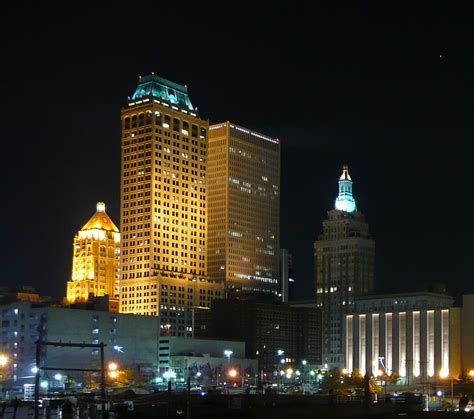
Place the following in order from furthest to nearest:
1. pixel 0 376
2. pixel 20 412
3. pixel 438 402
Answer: pixel 0 376, pixel 438 402, pixel 20 412

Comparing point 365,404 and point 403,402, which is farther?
point 403,402

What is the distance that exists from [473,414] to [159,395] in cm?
4034

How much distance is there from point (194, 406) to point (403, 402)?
2579cm

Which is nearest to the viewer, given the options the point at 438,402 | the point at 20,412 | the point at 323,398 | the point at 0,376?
the point at 20,412

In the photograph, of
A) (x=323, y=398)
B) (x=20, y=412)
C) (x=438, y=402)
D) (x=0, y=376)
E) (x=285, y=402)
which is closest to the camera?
(x=20, y=412)

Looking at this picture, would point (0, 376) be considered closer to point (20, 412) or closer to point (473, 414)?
point (20, 412)

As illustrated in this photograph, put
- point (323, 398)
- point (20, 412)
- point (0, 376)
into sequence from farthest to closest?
point (0, 376) < point (323, 398) < point (20, 412)

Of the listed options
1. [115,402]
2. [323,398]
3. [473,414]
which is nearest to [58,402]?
[115,402]

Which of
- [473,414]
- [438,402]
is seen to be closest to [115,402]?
[473,414]

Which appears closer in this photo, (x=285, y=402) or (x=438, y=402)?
(x=285, y=402)

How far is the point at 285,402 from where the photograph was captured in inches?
4700

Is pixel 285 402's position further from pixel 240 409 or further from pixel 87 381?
pixel 87 381

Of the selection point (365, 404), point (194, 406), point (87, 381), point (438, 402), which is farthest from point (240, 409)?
point (87, 381)

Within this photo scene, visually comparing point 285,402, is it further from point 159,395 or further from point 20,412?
point 20,412
